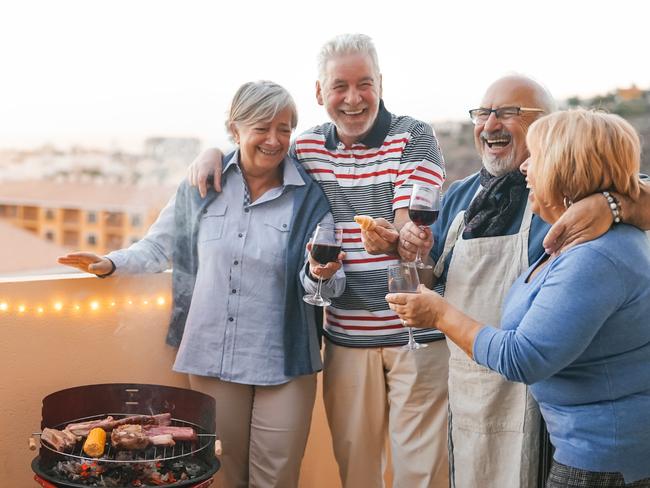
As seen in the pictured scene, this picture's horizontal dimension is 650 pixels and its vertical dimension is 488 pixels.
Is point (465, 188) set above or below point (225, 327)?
above

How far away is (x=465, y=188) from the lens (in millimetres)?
2549

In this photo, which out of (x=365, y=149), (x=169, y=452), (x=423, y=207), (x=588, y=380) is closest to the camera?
(x=588, y=380)

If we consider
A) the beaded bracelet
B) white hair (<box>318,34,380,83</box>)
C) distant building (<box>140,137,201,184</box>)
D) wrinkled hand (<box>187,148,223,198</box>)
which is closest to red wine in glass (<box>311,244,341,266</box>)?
wrinkled hand (<box>187,148,223,198</box>)

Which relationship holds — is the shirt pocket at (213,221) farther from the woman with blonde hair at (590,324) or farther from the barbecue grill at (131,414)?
the woman with blonde hair at (590,324)

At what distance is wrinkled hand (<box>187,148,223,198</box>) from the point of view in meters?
2.69

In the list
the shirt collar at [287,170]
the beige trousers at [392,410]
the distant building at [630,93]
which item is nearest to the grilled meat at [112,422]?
the beige trousers at [392,410]

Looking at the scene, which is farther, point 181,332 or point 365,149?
point 181,332

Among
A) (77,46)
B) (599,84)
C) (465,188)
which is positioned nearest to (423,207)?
(465,188)

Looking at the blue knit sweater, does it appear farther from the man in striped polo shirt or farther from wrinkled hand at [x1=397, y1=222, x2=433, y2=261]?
the man in striped polo shirt

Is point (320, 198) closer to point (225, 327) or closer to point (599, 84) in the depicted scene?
point (225, 327)

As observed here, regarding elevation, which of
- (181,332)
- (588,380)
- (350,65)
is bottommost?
(181,332)

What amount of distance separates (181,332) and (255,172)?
0.67 metres

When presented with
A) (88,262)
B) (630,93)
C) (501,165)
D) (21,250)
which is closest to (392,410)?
(501,165)

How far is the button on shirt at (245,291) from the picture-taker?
8.68 feet
